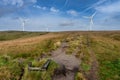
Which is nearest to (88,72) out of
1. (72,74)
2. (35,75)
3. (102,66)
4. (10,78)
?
(72,74)

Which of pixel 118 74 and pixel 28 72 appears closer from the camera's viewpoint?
pixel 28 72

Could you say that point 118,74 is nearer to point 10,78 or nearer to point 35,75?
point 35,75

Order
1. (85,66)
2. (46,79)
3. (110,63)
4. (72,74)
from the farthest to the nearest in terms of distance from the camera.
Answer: (110,63) < (85,66) < (72,74) < (46,79)

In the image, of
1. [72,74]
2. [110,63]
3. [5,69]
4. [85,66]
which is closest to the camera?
[72,74]

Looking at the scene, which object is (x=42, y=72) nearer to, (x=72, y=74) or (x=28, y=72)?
(x=28, y=72)

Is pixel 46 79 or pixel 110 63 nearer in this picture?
pixel 46 79

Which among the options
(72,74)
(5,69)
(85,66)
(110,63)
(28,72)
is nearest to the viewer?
(28,72)

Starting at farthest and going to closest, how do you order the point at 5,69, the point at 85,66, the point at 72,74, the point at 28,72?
the point at 85,66 < the point at 5,69 < the point at 72,74 < the point at 28,72

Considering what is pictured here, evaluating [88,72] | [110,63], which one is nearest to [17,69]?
[88,72]

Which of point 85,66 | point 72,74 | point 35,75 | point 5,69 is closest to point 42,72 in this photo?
point 35,75
